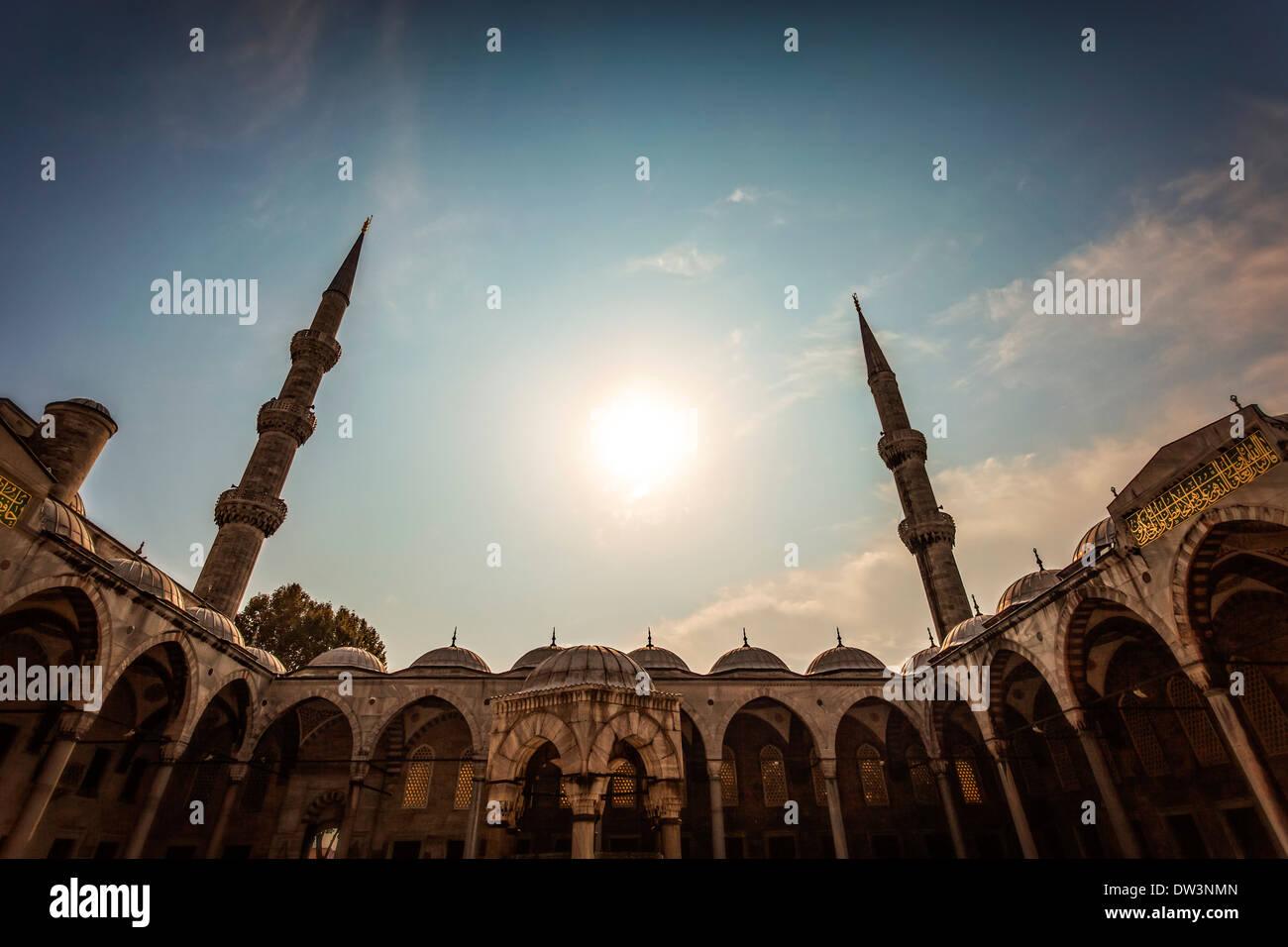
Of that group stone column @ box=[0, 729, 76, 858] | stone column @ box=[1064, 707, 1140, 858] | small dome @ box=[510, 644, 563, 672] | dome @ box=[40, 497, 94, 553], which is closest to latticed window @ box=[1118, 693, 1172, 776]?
stone column @ box=[1064, 707, 1140, 858]

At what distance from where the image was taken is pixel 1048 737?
19.1m

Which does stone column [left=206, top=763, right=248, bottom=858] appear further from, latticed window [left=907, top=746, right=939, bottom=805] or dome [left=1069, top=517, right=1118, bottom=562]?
dome [left=1069, top=517, right=1118, bottom=562]

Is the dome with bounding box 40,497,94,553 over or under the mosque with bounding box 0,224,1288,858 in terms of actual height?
over

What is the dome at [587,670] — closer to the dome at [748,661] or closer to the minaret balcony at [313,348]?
the dome at [748,661]

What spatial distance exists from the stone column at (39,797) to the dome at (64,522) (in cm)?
386

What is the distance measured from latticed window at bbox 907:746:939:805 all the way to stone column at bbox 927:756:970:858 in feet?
7.01

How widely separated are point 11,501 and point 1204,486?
2032 cm

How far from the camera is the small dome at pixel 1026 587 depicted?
69.6 feet

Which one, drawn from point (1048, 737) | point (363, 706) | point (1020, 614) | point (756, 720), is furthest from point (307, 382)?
point (1048, 737)

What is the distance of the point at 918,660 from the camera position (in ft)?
73.9

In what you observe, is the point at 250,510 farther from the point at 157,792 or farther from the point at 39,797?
A: the point at 39,797

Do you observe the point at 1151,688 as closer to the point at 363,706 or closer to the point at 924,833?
the point at 924,833

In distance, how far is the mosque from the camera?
10.0 meters
